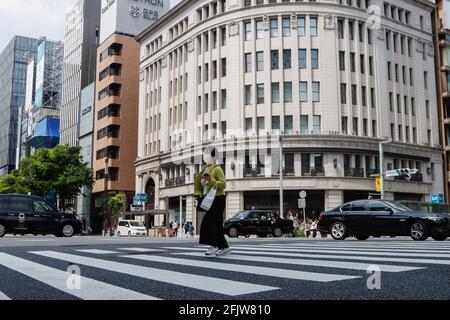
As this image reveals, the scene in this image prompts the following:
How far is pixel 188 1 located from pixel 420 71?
24064 mm

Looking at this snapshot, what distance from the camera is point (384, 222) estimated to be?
558 inches

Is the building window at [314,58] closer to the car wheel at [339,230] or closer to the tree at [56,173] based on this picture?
the tree at [56,173]

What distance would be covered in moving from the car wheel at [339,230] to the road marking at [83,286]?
1146 centimetres

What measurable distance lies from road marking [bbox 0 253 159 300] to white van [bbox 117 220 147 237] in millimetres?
31760

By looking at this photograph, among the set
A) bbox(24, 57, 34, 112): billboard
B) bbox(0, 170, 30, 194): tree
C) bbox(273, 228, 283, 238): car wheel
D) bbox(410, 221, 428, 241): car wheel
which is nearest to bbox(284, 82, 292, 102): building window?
bbox(273, 228, 283, 238): car wheel

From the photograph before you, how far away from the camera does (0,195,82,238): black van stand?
1853cm

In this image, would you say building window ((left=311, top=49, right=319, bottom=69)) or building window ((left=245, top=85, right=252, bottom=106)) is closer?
building window ((left=311, top=49, right=319, bottom=69))

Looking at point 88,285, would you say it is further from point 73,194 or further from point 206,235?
point 73,194

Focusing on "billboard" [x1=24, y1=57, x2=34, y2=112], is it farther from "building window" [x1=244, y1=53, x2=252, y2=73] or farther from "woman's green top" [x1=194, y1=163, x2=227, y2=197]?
"woman's green top" [x1=194, y1=163, x2=227, y2=197]

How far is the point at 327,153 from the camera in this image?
126 ft

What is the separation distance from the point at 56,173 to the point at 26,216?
104ft

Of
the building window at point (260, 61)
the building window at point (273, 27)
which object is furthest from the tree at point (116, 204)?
the building window at point (273, 27)

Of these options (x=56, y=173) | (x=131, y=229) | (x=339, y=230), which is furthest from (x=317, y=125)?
(x=56, y=173)

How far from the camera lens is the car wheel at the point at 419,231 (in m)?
13.6
